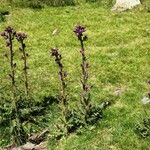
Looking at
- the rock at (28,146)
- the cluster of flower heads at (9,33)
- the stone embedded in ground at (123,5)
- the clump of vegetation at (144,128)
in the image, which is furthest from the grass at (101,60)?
the cluster of flower heads at (9,33)

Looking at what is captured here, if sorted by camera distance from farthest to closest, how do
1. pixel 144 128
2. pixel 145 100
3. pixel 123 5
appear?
pixel 123 5 < pixel 145 100 < pixel 144 128

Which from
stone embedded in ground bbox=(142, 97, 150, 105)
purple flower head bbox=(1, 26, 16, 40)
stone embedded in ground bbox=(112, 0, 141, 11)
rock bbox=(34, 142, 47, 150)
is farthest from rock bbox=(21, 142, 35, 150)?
stone embedded in ground bbox=(112, 0, 141, 11)

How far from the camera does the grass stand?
17.9m

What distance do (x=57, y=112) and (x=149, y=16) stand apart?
1464cm

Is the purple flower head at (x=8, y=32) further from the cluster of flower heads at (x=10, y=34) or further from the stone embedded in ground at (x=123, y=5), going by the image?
the stone embedded in ground at (x=123, y=5)

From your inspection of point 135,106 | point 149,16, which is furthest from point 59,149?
point 149,16

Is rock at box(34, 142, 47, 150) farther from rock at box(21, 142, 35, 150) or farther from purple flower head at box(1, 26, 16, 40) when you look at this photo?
purple flower head at box(1, 26, 16, 40)

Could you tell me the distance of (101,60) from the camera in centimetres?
2525

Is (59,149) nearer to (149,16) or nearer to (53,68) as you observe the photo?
(53,68)

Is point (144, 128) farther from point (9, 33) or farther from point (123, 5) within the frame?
point (123, 5)

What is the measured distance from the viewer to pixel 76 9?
3438 centimetres

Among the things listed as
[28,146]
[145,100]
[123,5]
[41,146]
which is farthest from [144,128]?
[123,5]

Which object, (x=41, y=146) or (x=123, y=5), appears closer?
(x=41, y=146)

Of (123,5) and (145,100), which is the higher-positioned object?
(123,5)
